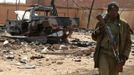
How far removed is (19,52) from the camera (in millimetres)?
16031

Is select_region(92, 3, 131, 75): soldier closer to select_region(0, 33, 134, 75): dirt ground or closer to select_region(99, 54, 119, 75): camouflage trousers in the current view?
select_region(99, 54, 119, 75): camouflage trousers

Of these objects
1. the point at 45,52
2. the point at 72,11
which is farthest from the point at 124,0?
the point at 45,52

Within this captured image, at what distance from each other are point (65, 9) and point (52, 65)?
30067 mm

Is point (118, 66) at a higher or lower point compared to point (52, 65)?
higher

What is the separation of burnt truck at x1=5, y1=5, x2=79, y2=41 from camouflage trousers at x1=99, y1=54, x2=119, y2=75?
13.0 metres

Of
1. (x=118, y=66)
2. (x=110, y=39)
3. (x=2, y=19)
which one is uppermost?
(x=110, y=39)

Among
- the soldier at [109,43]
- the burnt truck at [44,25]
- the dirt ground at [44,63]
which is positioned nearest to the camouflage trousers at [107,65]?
the soldier at [109,43]

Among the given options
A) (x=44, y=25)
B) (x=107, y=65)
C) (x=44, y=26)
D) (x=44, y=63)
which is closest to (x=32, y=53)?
(x=44, y=63)

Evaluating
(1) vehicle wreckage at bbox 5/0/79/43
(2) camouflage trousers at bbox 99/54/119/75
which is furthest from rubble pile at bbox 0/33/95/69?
(2) camouflage trousers at bbox 99/54/119/75

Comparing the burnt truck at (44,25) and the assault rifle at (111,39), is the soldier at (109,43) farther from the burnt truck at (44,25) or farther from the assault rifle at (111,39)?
the burnt truck at (44,25)

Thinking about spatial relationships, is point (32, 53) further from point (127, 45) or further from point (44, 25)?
point (127, 45)

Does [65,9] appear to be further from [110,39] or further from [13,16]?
[110,39]

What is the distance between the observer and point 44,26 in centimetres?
1983

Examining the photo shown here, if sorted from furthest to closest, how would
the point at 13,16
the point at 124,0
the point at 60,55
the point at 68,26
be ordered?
the point at 124,0
the point at 13,16
the point at 68,26
the point at 60,55
